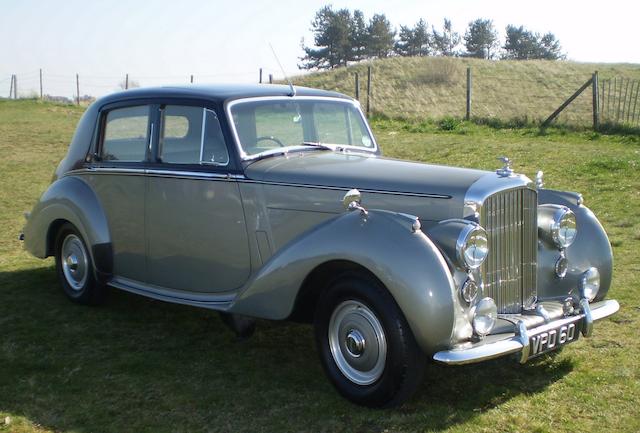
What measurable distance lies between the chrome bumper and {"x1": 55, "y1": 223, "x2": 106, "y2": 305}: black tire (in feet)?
10.9

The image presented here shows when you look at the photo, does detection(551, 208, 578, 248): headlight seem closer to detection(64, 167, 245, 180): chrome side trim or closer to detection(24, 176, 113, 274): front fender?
detection(64, 167, 245, 180): chrome side trim

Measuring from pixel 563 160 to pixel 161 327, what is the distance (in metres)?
8.91

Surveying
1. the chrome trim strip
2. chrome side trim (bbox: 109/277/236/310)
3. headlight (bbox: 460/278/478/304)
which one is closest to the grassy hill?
chrome side trim (bbox: 109/277/236/310)

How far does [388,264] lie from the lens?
12.3 ft

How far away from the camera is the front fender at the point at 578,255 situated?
15.1 feet

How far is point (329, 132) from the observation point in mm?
5453

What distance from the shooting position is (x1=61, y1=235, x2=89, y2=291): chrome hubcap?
6.05 meters

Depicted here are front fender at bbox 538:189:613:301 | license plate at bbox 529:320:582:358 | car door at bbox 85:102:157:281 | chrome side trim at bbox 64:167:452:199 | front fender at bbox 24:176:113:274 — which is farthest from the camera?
front fender at bbox 24:176:113:274

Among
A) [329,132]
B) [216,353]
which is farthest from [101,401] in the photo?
[329,132]

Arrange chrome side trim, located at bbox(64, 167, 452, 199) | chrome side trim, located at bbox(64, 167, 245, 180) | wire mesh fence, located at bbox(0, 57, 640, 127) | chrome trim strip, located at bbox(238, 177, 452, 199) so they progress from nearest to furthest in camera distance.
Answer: chrome trim strip, located at bbox(238, 177, 452, 199)
chrome side trim, located at bbox(64, 167, 452, 199)
chrome side trim, located at bbox(64, 167, 245, 180)
wire mesh fence, located at bbox(0, 57, 640, 127)

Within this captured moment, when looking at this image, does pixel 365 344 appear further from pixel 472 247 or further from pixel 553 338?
pixel 553 338

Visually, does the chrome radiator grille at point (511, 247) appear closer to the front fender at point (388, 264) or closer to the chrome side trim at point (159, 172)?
the front fender at point (388, 264)

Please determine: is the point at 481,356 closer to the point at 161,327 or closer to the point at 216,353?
the point at 216,353

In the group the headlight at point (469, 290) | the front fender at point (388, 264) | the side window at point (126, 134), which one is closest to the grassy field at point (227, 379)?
the front fender at point (388, 264)
